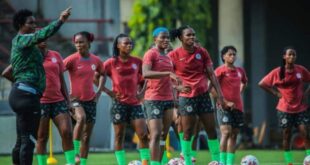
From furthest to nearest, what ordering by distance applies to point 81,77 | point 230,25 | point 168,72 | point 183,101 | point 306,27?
point 306,27 → point 230,25 → point 81,77 → point 183,101 → point 168,72

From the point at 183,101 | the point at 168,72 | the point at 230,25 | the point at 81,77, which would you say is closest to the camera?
the point at 168,72

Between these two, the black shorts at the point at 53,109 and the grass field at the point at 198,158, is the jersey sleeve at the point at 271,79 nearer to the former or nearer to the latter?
the grass field at the point at 198,158

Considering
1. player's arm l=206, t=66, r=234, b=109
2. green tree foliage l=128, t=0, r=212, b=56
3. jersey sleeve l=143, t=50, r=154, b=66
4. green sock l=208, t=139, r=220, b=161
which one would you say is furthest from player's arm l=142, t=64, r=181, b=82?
green tree foliage l=128, t=0, r=212, b=56

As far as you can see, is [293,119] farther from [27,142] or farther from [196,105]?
[27,142]

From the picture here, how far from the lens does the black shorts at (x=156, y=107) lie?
1784 cm

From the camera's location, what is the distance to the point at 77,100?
1988 cm

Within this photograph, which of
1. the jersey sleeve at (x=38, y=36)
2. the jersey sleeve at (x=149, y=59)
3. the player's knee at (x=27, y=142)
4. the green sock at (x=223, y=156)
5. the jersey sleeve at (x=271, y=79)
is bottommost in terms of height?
the green sock at (x=223, y=156)

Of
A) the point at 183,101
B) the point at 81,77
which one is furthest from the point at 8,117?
the point at 183,101

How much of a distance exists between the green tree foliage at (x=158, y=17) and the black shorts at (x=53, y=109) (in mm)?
15321

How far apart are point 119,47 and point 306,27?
19.2 m

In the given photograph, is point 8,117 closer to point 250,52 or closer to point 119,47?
point 119,47

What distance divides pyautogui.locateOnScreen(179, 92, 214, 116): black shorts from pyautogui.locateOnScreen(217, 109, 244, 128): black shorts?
1.96 meters

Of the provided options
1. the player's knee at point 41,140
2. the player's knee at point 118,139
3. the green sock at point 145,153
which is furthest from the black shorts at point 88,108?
the player's knee at point 41,140

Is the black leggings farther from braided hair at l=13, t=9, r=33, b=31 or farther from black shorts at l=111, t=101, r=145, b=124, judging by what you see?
black shorts at l=111, t=101, r=145, b=124
